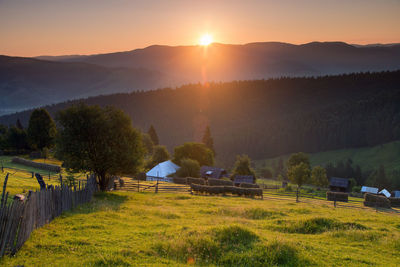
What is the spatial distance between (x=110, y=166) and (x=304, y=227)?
76.3 feet

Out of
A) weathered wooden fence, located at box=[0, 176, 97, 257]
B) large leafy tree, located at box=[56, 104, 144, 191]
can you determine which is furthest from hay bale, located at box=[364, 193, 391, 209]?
weathered wooden fence, located at box=[0, 176, 97, 257]

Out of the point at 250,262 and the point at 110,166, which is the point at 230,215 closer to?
the point at 250,262

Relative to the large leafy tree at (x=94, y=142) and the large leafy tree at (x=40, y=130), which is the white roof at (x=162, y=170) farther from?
the large leafy tree at (x=94, y=142)

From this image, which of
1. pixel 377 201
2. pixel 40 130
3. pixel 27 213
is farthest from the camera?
pixel 40 130

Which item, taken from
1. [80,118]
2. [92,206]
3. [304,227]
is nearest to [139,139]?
[80,118]

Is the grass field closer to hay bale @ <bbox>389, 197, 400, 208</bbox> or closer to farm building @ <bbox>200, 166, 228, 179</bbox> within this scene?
hay bale @ <bbox>389, 197, 400, 208</bbox>

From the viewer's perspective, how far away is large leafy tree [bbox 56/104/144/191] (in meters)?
33.7

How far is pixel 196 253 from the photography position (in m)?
13.9

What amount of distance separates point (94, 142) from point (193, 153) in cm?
6843

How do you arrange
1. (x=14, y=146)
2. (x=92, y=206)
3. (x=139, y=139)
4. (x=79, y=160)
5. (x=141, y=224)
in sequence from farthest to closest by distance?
(x=14, y=146), (x=139, y=139), (x=79, y=160), (x=92, y=206), (x=141, y=224)

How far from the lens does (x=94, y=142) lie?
34750mm

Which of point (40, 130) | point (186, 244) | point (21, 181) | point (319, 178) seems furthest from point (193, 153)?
point (186, 244)

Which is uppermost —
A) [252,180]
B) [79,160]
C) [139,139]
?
[139,139]

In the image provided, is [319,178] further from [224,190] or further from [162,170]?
[224,190]
